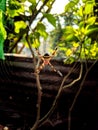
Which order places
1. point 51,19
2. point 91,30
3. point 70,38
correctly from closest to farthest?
point 51,19 → point 91,30 → point 70,38

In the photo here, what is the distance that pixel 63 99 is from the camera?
3334 mm

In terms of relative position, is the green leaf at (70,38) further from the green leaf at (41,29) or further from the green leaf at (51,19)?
the green leaf at (51,19)

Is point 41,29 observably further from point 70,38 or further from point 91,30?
point 91,30

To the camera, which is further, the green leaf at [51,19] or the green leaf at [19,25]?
the green leaf at [19,25]

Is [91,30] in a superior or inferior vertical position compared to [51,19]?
inferior

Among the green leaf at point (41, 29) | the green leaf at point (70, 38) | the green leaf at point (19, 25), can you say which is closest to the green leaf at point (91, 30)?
the green leaf at point (70, 38)

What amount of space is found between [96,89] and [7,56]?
1080 mm

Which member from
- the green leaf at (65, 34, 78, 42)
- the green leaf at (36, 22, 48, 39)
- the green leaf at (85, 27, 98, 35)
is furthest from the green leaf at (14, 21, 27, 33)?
the green leaf at (85, 27, 98, 35)

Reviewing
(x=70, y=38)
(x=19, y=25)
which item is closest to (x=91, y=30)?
(x=70, y=38)

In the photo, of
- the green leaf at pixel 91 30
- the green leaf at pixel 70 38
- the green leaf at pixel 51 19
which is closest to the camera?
the green leaf at pixel 51 19

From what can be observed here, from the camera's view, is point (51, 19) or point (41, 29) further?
point (41, 29)

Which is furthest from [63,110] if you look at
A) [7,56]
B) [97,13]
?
[97,13]

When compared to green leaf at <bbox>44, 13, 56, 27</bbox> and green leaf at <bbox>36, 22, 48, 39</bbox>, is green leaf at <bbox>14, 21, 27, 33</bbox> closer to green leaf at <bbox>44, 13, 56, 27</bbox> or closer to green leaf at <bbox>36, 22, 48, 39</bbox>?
green leaf at <bbox>36, 22, 48, 39</bbox>

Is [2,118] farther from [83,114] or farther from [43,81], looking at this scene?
[83,114]
